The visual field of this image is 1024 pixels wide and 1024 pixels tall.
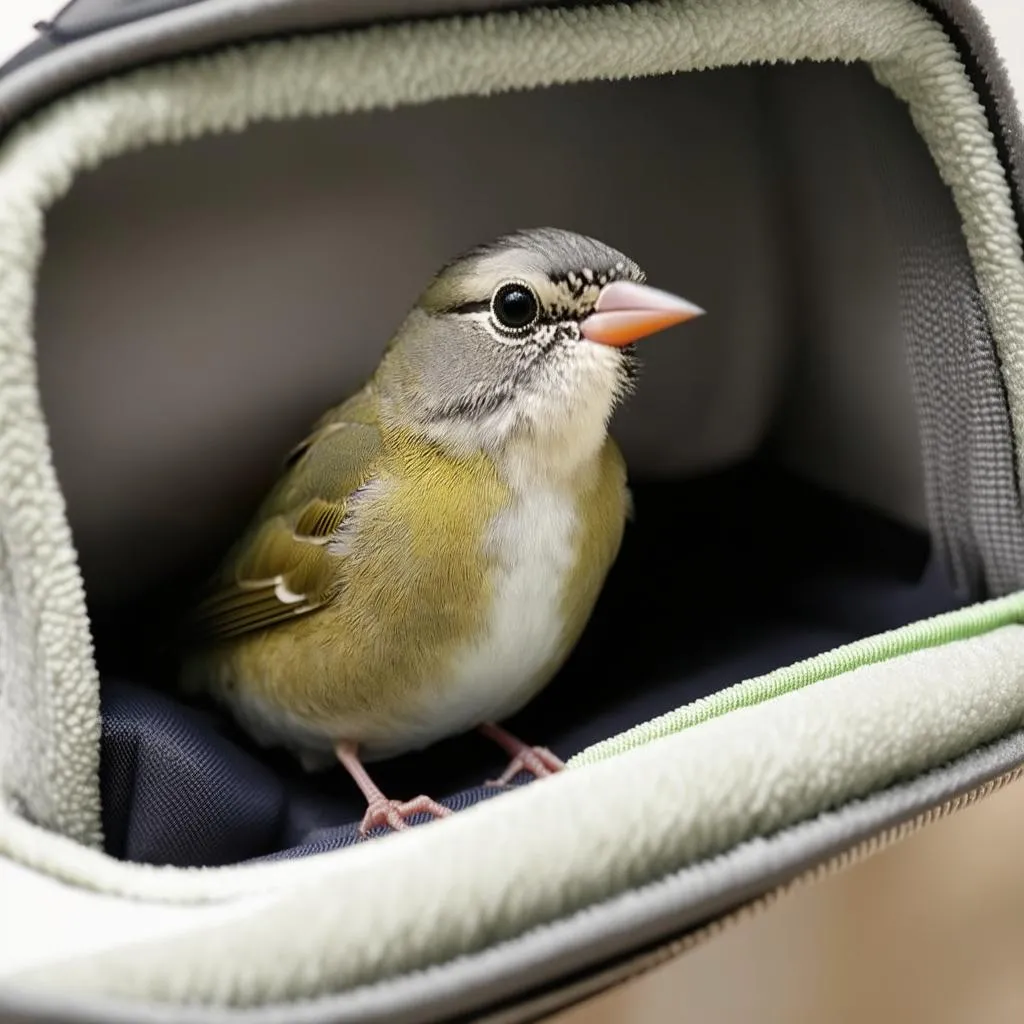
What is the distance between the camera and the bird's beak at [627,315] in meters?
0.77

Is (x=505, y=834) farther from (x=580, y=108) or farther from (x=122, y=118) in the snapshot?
(x=580, y=108)

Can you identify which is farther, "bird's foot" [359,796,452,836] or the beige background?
"bird's foot" [359,796,452,836]

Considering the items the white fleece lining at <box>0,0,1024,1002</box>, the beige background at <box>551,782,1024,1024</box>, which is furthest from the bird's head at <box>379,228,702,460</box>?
the beige background at <box>551,782,1024,1024</box>

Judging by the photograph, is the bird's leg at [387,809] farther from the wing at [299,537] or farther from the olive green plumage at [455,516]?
the wing at [299,537]

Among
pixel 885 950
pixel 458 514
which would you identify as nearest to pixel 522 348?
pixel 458 514

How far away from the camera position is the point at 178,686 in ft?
3.22

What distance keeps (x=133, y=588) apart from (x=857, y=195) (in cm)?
67

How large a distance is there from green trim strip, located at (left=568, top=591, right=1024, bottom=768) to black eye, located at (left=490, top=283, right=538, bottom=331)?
28cm

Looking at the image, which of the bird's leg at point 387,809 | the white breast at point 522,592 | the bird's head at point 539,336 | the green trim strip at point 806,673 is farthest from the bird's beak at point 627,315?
the bird's leg at point 387,809

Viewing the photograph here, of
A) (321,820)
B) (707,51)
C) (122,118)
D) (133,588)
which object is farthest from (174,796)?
(707,51)

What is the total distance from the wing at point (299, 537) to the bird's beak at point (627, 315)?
0.19 m

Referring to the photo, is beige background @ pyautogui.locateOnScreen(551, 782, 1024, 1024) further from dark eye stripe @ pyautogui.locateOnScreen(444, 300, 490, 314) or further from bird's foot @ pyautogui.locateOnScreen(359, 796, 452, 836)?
dark eye stripe @ pyautogui.locateOnScreen(444, 300, 490, 314)

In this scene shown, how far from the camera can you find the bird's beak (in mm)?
771

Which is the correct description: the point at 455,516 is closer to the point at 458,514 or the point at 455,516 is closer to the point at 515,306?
the point at 458,514
